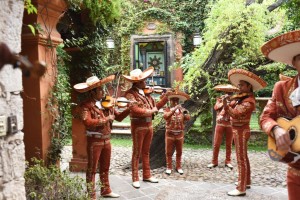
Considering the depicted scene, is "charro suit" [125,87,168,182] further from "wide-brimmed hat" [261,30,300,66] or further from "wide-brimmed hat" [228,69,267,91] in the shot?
"wide-brimmed hat" [261,30,300,66]

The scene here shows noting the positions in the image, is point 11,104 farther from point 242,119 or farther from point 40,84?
point 242,119

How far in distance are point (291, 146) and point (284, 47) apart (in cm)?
85

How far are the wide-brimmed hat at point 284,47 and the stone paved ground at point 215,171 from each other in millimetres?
4132

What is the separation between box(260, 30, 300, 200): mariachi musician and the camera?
272cm

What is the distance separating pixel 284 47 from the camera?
2887 mm

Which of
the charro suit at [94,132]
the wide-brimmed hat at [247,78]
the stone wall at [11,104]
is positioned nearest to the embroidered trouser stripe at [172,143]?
the wide-brimmed hat at [247,78]

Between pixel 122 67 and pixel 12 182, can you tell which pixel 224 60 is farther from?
pixel 122 67

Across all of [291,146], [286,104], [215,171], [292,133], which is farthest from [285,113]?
[215,171]

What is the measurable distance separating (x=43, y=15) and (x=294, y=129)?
3.49m

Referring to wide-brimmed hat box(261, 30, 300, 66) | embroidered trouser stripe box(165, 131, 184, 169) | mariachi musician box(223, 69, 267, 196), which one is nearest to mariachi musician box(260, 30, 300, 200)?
wide-brimmed hat box(261, 30, 300, 66)

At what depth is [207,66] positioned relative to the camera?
338 inches

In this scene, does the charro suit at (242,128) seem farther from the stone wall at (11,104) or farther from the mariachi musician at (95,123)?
the stone wall at (11,104)

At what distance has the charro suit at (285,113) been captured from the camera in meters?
2.91

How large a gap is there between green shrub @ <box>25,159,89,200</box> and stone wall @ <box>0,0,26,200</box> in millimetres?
955
